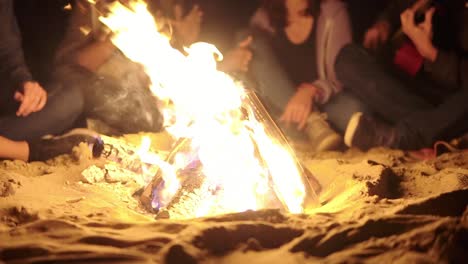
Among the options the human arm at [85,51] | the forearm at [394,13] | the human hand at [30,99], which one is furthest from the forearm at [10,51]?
the forearm at [394,13]

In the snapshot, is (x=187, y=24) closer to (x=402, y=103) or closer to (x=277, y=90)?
(x=277, y=90)

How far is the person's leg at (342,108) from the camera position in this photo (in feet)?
17.1

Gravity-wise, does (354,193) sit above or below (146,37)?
below

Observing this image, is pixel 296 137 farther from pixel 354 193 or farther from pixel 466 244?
pixel 466 244

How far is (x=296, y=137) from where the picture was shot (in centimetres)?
536

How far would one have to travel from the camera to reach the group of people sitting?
4.46m

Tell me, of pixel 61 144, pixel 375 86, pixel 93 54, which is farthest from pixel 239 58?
pixel 61 144

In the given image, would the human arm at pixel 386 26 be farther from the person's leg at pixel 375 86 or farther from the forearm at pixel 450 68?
the forearm at pixel 450 68

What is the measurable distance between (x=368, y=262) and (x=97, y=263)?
3.66ft

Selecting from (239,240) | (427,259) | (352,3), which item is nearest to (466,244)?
(427,259)

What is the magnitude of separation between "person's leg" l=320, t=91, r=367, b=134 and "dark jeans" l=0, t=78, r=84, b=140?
8.93 ft

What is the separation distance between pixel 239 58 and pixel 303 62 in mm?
808

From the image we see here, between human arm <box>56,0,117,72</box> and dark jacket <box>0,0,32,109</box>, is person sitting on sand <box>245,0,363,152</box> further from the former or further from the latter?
dark jacket <box>0,0,32,109</box>

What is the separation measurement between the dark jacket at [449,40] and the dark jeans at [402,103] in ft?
0.49
